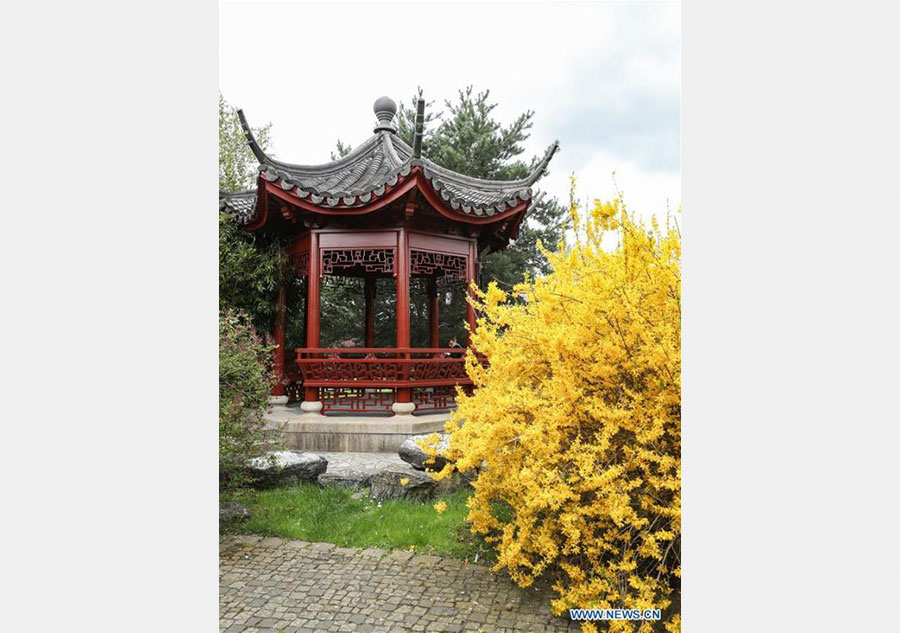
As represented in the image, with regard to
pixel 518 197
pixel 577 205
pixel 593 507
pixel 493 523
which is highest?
pixel 518 197

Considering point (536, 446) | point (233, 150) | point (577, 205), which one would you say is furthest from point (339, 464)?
point (233, 150)

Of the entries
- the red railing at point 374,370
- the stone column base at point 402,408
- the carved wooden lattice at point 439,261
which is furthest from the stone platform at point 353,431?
the carved wooden lattice at point 439,261

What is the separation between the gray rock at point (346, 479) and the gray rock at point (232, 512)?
814mm

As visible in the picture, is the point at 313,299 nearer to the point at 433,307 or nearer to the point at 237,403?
the point at 237,403

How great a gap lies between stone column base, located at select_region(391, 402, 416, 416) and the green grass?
1.76 m

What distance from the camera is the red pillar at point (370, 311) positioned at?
372 inches

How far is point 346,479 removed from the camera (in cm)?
485

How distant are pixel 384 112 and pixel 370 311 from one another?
359 cm

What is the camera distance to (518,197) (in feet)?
22.1

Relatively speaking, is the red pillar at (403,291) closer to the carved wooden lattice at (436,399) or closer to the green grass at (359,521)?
the carved wooden lattice at (436,399)

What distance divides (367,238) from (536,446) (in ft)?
14.9

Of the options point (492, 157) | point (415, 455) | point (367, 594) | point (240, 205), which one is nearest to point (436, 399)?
point (415, 455)

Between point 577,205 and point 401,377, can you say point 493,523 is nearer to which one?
point 577,205

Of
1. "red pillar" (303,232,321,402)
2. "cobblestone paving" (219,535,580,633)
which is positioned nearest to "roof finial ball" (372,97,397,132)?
"red pillar" (303,232,321,402)
